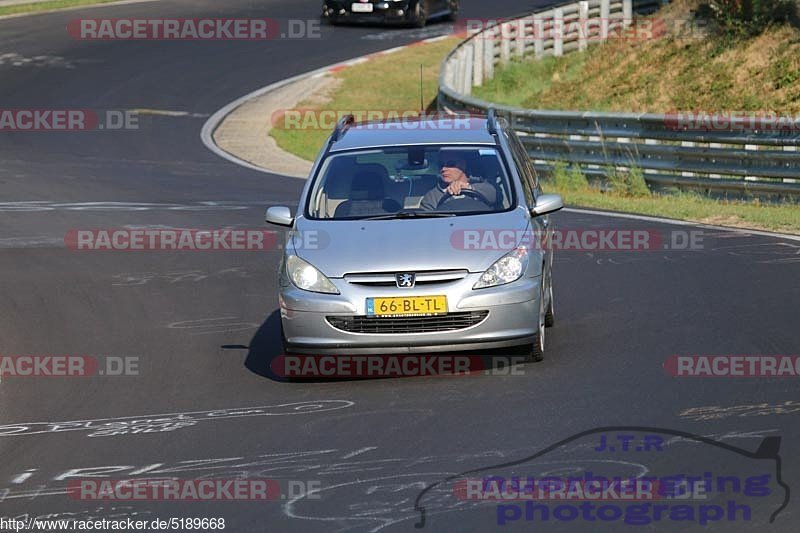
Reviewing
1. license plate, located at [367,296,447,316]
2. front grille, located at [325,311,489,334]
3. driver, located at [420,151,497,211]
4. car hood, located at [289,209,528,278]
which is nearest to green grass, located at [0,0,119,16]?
driver, located at [420,151,497,211]

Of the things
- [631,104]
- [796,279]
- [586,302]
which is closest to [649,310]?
[586,302]

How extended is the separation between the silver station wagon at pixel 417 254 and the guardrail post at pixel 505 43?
22.5 meters

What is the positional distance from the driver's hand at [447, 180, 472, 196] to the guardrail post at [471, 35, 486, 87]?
21.8m

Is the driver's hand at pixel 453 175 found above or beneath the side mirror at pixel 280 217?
above

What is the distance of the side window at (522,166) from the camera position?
10851mm

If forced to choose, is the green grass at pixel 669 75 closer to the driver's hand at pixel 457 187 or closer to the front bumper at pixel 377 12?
the front bumper at pixel 377 12

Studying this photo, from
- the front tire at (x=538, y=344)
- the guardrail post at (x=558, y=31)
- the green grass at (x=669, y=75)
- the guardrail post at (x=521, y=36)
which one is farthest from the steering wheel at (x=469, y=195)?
the guardrail post at (x=558, y=31)

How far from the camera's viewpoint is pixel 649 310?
11633 millimetres

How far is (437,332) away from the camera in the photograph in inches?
377

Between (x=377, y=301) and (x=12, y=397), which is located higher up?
(x=377, y=301)

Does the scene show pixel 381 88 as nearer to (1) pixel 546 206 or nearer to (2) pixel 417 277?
(1) pixel 546 206

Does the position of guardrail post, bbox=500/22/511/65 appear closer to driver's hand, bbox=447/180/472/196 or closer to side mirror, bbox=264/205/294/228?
driver's hand, bbox=447/180/472/196

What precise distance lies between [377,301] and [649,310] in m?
2.98

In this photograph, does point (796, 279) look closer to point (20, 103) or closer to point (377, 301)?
point (377, 301)
